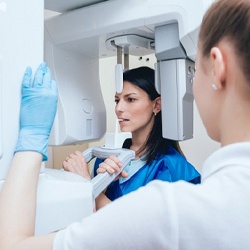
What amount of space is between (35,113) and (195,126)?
1281mm

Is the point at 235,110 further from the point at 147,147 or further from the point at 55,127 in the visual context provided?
the point at 147,147

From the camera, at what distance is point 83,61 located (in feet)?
4.58

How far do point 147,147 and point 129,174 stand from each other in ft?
0.56

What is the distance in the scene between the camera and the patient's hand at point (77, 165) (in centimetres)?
127

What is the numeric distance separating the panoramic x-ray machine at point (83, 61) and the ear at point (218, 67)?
45cm

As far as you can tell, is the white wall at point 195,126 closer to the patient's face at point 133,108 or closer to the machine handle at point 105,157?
the patient's face at point 133,108

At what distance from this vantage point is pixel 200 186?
0.49 meters

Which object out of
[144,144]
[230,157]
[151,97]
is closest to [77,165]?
[144,144]

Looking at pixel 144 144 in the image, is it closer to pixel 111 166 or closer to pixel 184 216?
pixel 111 166

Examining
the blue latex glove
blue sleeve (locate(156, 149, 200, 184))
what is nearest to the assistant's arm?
the blue latex glove

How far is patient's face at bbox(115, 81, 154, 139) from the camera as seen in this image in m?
1.54

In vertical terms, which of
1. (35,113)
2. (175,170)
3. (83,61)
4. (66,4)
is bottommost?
(175,170)

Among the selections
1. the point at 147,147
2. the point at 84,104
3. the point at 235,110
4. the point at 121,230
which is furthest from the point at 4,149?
the point at 147,147

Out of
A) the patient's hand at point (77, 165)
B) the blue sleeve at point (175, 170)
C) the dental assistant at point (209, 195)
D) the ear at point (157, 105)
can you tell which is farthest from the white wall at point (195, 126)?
the dental assistant at point (209, 195)
